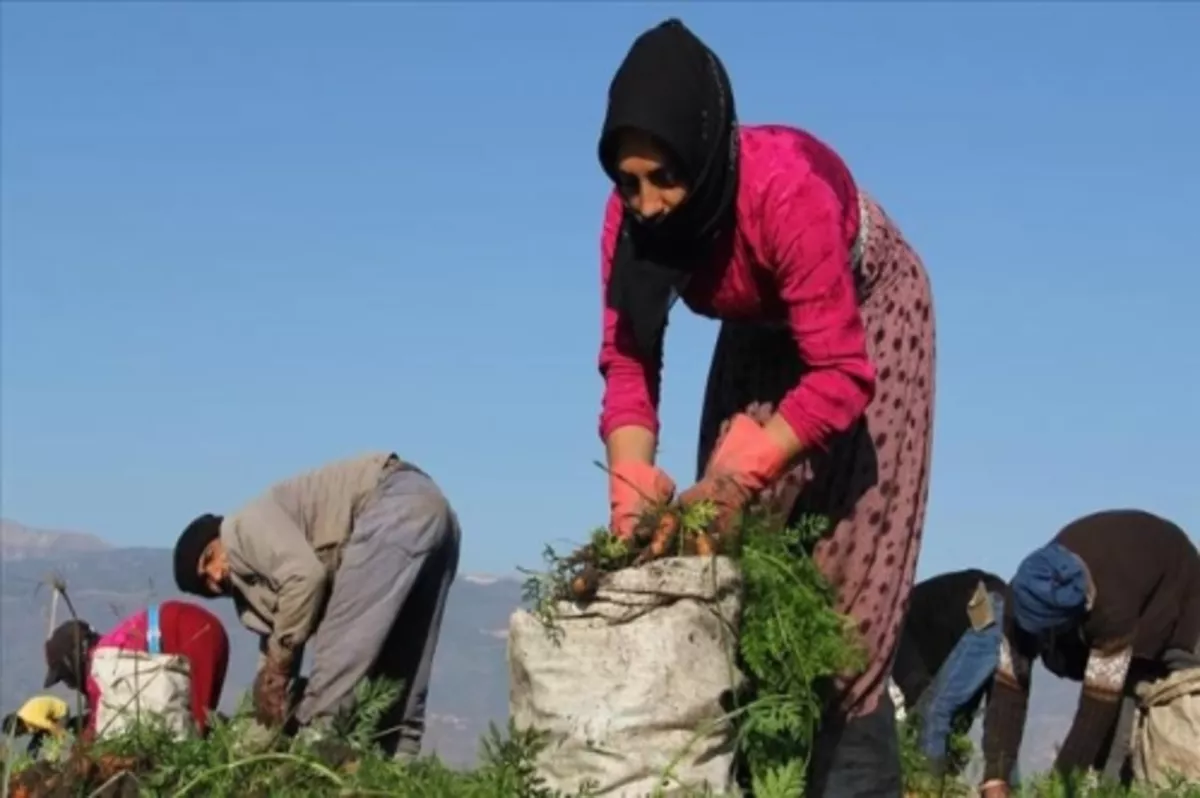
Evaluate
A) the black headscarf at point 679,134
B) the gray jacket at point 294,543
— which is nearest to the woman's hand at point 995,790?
the gray jacket at point 294,543

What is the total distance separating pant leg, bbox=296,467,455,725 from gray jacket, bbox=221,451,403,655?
63 millimetres

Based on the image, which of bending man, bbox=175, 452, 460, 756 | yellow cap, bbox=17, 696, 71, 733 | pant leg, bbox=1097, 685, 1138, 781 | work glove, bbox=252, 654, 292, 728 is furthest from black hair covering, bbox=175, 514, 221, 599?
pant leg, bbox=1097, 685, 1138, 781

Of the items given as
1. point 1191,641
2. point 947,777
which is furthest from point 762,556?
point 947,777

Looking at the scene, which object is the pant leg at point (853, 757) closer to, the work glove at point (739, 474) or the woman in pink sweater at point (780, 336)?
the woman in pink sweater at point (780, 336)

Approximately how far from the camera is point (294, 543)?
7246 mm

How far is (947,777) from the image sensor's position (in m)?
8.74

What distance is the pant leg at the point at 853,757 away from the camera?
4.20m

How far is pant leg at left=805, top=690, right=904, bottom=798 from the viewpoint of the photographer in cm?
420

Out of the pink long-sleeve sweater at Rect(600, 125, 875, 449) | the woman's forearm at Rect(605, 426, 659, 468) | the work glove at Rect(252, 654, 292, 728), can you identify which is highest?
the pink long-sleeve sweater at Rect(600, 125, 875, 449)

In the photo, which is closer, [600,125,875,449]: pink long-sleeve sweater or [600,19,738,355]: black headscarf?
[600,19,738,355]: black headscarf

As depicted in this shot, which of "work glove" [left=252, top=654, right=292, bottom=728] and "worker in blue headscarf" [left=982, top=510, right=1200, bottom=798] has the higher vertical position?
"worker in blue headscarf" [left=982, top=510, right=1200, bottom=798]

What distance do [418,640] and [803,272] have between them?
4094mm

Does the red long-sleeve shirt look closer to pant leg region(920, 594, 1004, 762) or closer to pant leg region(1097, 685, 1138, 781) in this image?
pant leg region(920, 594, 1004, 762)

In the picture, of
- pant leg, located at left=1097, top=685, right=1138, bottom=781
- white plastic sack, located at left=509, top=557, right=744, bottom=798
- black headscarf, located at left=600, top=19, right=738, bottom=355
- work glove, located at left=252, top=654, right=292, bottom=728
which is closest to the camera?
white plastic sack, located at left=509, top=557, right=744, bottom=798
